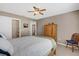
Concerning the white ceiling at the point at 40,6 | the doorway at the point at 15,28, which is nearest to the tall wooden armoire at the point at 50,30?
the white ceiling at the point at 40,6

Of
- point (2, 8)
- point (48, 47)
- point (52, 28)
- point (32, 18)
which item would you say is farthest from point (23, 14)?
point (48, 47)

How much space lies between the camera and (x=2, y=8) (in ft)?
7.17

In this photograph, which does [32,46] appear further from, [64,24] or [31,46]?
[64,24]

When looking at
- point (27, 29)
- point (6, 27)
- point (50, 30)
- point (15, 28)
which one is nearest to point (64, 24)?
point (50, 30)

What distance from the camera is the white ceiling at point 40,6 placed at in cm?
220

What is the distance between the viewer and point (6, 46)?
2.19 meters

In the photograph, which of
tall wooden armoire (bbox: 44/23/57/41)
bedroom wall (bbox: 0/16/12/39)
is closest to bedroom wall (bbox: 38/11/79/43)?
tall wooden armoire (bbox: 44/23/57/41)

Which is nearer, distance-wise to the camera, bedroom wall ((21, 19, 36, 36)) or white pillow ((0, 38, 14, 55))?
white pillow ((0, 38, 14, 55))

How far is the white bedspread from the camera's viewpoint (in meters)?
2.22

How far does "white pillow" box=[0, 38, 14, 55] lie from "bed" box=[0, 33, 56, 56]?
0.14 ft

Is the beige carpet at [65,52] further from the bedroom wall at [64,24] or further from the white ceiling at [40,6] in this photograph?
the white ceiling at [40,6]

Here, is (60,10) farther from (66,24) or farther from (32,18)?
(32,18)

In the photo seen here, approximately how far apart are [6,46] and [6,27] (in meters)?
0.28

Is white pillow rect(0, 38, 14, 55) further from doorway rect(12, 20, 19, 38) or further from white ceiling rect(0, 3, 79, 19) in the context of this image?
white ceiling rect(0, 3, 79, 19)
